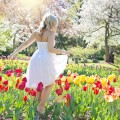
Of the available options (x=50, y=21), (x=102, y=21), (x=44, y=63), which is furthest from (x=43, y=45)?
(x=102, y=21)

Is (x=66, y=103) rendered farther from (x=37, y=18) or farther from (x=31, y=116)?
(x=37, y=18)

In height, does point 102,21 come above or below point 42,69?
above

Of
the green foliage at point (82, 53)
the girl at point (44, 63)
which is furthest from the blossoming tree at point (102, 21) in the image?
the girl at point (44, 63)

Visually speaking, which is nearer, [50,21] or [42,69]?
[50,21]

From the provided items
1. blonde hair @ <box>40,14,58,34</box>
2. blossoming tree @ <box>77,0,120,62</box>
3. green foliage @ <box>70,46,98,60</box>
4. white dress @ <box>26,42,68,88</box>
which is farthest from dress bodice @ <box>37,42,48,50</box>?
green foliage @ <box>70,46,98,60</box>

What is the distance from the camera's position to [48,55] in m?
4.96

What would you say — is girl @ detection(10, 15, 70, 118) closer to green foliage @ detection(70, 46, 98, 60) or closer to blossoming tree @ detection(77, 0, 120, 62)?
blossoming tree @ detection(77, 0, 120, 62)

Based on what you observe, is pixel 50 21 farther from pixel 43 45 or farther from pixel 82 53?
pixel 82 53

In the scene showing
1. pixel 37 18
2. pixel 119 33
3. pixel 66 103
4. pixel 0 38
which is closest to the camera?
pixel 66 103

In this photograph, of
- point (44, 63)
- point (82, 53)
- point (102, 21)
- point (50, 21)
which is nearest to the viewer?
point (50, 21)

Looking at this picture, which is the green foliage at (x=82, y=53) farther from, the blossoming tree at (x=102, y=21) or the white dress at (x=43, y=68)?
the white dress at (x=43, y=68)

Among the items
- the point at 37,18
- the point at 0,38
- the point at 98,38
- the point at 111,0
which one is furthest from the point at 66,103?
the point at 98,38

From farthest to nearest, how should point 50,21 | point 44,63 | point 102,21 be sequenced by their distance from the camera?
point 102,21, point 44,63, point 50,21

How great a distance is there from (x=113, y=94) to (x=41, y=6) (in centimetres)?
1998
